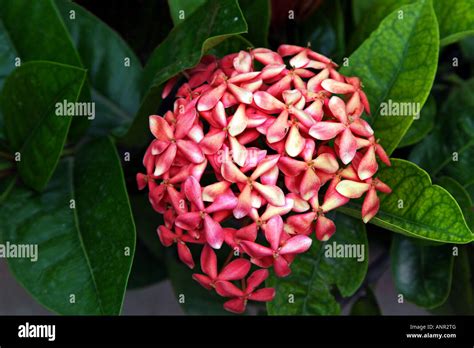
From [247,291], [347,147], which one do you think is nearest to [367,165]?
[347,147]

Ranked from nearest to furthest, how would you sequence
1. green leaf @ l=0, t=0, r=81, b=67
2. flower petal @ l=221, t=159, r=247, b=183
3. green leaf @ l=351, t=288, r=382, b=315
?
flower petal @ l=221, t=159, r=247, b=183 < green leaf @ l=0, t=0, r=81, b=67 < green leaf @ l=351, t=288, r=382, b=315

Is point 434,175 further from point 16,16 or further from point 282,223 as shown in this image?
point 16,16

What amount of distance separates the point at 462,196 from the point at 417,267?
0.28ft

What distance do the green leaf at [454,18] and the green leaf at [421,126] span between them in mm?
67

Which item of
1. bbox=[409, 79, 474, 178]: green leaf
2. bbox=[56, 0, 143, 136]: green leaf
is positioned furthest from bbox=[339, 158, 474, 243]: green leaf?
bbox=[56, 0, 143, 136]: green leaf

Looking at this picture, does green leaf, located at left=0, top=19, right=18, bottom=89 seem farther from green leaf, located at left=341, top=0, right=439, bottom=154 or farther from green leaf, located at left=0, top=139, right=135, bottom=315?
green leaf, located at left=341, top=0, right=439, bottom=154

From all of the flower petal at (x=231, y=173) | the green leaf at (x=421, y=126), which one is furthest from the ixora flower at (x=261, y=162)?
the green leaf at (x=421, y=126)

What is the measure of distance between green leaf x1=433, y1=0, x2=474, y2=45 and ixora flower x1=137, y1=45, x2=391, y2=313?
10cm

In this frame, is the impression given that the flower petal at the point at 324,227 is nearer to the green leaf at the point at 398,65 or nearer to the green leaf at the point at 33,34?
the green leaf at the point at 398,65

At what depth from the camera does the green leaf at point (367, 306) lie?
2.16 feet

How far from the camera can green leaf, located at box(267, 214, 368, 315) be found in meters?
0.54

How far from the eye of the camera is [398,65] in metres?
0.51

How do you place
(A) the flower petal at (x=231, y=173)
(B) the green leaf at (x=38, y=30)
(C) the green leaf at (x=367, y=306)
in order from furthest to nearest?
1. (C) the green leaf at (x=367, y=306)
2. (B) the green leaf at (x=38, y=30)
3. (A) the flower petal at (x=231, y=173)
